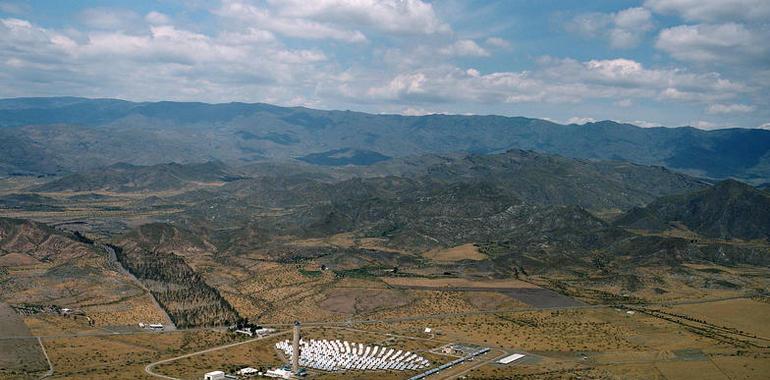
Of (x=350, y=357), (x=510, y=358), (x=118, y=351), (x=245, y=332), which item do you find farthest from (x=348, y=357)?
(x=118, y=351)

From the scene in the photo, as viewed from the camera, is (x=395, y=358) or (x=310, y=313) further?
(x=310, y=313)

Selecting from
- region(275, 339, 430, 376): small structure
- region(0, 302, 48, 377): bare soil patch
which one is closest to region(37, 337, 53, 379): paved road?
region(0, 302, 48, 377): bare soil patch

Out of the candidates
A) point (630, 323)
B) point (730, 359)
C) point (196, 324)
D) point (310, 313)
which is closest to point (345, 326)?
point (310, 313)

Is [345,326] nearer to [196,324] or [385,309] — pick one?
[385,309]

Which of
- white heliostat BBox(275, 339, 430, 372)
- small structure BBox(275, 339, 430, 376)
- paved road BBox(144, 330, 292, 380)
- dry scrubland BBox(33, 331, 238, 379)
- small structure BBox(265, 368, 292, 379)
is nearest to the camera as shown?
dry scrubland BBox(33, 331, 238, 379)

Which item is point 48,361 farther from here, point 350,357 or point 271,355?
point 350,357

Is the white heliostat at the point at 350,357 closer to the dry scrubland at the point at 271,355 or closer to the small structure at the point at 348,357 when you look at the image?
the small structure at the point at 348,357

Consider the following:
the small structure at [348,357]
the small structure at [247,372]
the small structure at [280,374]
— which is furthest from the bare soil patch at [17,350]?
the small structure at [348,357]

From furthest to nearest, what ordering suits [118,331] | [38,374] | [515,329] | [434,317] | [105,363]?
[434,317], [515,329], [118,331], [105,363], [38,374]

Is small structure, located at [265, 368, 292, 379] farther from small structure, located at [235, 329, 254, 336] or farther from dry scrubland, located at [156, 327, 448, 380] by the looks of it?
small structure, located at [235, 329, 254, 336]
